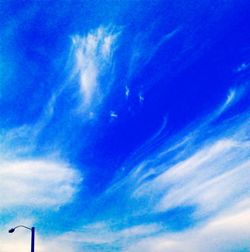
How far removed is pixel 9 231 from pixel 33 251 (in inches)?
133

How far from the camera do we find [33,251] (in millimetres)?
36938

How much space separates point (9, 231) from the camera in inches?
1501

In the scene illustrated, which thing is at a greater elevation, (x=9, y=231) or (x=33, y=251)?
(x=9, y=231)

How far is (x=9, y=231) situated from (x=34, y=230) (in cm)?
246

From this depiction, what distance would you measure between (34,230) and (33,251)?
2.47 m

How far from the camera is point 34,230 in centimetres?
3884

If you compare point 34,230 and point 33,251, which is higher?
point 34,230
